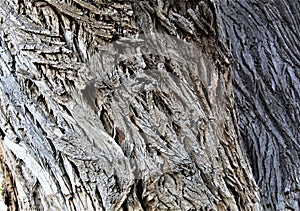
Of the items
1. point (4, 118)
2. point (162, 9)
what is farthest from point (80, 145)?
point (162, 9)

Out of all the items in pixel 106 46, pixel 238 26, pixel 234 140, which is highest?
pixel 238 26

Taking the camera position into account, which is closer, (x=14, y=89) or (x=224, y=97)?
(x=14, y=89)

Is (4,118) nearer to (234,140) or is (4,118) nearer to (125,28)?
(125,28)

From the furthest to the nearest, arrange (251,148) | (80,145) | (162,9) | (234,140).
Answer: (251,148)
(234,140)
(162,9)
(80,145)

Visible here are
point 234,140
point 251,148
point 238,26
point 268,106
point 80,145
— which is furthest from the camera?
point 238,26

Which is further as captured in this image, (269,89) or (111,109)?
(269,89)
